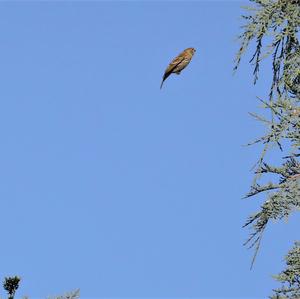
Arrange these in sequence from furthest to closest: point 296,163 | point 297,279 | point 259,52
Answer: point 259,52 < point 297,279 < point 296,163

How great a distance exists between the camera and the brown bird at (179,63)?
37.0ft

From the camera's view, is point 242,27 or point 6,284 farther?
point 242,27

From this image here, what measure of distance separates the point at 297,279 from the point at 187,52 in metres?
3.96

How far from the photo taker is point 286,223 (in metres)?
9.63

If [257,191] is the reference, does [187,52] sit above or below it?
above

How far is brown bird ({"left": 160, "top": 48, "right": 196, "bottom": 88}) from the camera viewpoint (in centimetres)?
1128

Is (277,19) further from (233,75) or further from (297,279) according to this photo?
(297,279)

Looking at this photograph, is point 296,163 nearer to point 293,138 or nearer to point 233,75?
point 293,138

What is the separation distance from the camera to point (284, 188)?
9594mm

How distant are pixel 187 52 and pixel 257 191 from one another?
2.89 meters

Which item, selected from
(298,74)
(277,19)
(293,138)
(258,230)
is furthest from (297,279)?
(277,19)

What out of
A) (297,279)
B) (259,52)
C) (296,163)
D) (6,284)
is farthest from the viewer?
(259,52)

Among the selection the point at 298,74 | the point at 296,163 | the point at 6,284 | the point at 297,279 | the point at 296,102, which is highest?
the point at 298,74

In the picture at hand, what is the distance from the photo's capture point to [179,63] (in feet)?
37.2
